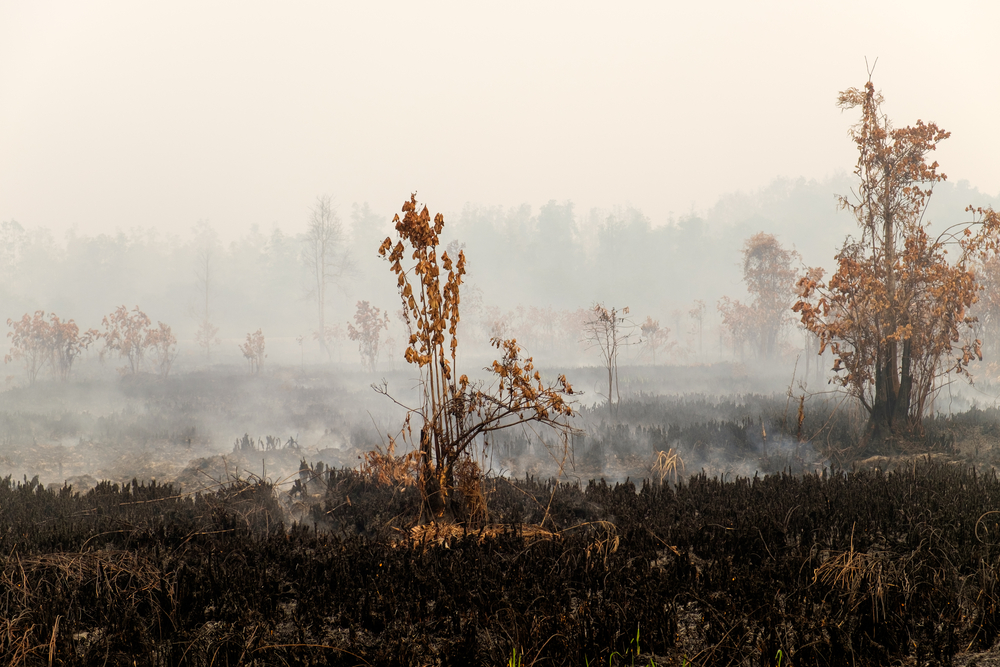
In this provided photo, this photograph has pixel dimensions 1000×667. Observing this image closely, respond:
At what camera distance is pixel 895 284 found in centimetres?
875

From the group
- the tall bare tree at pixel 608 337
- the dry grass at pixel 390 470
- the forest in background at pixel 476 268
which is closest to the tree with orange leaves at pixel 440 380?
the dry grass at pixel 390 470

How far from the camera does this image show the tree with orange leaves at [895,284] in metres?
8.50

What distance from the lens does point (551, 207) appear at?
103875mm

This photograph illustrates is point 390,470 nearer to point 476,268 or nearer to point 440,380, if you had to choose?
point 440,380

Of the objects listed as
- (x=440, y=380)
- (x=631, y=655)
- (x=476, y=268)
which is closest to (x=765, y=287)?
(x=440, y=380)

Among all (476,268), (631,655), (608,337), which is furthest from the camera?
(476,268)

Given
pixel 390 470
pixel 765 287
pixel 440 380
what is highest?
pixel 765 287

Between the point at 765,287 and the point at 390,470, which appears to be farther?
the point at 765,287

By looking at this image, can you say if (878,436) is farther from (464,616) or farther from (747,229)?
(747,229)

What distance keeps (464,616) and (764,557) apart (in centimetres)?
191

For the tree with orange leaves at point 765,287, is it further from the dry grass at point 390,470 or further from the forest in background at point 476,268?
the dry grass at point 390,470

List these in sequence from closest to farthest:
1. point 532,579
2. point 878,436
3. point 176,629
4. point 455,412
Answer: point 176,629, point 532,579, point 455,412, point 878,436

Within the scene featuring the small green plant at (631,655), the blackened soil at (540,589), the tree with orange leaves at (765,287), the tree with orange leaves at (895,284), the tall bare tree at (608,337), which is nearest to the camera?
the small green plant at (631,655)

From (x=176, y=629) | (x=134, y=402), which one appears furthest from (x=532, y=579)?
(x=134, y=402)
